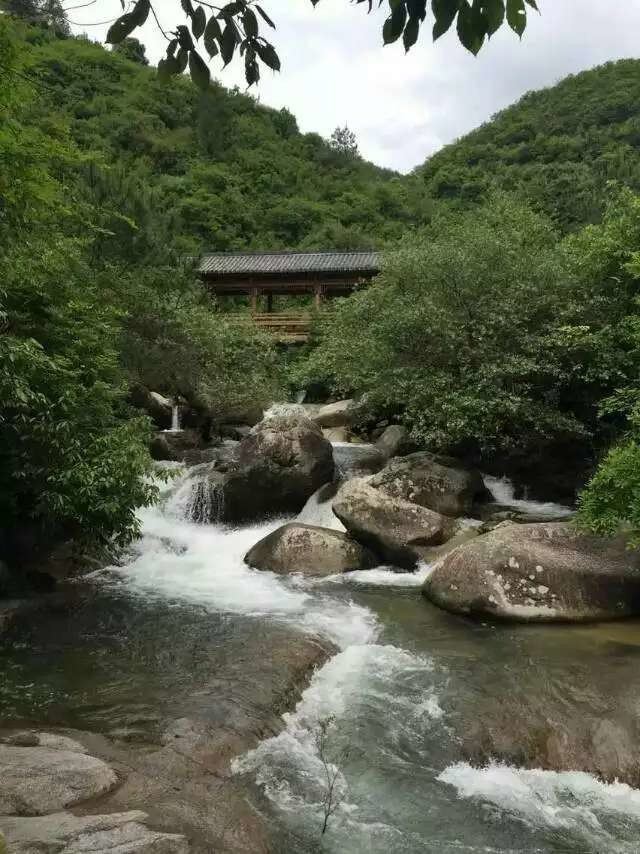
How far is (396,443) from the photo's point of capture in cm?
1642

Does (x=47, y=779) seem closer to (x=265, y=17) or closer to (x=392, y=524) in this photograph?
(x=265, y=17)

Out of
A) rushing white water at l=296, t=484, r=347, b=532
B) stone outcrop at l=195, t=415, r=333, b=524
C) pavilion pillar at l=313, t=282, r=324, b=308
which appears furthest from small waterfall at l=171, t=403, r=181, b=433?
pavilion pillar at l=313, t=282, r=324, b=308

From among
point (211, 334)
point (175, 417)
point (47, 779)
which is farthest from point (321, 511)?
point (175, 417)

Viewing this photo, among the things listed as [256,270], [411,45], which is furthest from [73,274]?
[256,270]

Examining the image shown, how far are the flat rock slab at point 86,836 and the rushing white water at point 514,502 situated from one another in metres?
10.4

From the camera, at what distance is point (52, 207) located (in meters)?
9.30

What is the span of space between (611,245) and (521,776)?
35.9 ft

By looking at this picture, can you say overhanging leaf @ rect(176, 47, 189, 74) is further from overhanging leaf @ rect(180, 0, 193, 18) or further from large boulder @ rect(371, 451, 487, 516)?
large boulder @ rect(371, 451, 487, 516)

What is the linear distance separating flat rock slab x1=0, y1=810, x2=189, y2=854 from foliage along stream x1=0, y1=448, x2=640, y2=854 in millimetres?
981

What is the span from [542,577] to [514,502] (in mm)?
5950

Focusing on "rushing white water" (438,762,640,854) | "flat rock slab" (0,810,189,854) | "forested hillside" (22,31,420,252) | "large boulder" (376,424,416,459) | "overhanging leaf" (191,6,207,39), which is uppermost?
"forested hillside" (22,31,420,252)

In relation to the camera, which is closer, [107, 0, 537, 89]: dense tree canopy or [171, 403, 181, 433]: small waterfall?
[107, 0, 537, 89]: dense tree canopy

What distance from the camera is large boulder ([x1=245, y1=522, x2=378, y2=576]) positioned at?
35.7ft

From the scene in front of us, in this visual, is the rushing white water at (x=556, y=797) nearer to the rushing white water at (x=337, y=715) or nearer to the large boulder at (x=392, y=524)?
the rushing white water at (x=337, y=715)
